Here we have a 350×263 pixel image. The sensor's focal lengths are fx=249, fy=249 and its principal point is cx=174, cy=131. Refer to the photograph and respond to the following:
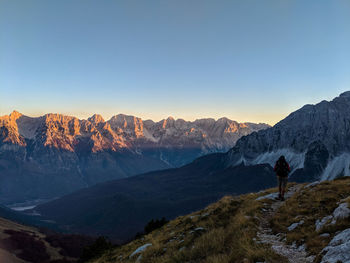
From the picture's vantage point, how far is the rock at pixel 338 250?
9.09 m

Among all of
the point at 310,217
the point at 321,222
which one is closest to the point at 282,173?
the point at 310,217

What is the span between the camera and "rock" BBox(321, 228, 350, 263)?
9.09m

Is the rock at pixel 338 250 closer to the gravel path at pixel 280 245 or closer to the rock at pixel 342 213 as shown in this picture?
the gravel path at pixel 280 245

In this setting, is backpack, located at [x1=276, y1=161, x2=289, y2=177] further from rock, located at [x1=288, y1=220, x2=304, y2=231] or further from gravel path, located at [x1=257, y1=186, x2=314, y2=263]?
rock, located at [x1=288, y1=220, x2=304, y2=231]

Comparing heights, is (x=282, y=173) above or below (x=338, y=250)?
above

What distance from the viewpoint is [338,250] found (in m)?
9.62

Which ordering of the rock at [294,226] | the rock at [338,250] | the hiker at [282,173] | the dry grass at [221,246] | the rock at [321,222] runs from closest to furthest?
the rock at [338,250] → the dry grass at [221,246] → the rock at [321,222] → the rock at [294,226] → the hiker at [282,173]

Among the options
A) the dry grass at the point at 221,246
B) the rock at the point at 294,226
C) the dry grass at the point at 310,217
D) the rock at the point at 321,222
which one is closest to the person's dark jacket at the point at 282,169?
the dry grass at the point at 310,217

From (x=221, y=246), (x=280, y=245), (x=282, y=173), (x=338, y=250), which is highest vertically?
(x=282, y=173)

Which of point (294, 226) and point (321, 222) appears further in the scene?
point (294, 226)

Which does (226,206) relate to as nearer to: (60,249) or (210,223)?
(210,223)

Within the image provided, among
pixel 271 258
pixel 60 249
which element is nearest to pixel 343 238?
pixel 271 258

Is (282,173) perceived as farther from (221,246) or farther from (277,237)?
(221,246)

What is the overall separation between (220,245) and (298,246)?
3.93 m
